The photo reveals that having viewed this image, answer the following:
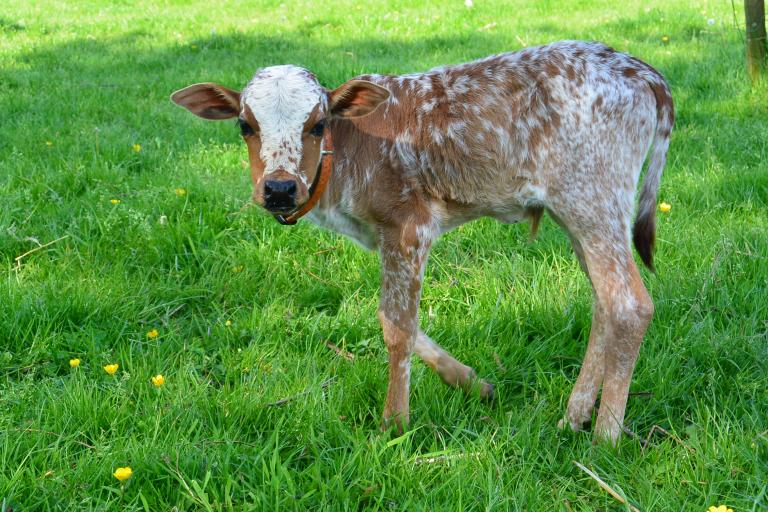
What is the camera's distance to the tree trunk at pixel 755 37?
7.02 meters

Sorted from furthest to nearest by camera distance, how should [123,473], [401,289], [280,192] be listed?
1. [401,289]
2. [280,192]
3. [123,473]

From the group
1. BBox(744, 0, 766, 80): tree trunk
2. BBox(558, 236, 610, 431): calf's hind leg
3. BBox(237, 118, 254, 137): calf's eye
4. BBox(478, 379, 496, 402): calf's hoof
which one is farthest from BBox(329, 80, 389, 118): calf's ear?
BBox(744, 0, 766, 80): tree trunk

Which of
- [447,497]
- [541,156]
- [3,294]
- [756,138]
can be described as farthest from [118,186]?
[756,138]

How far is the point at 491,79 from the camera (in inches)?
153

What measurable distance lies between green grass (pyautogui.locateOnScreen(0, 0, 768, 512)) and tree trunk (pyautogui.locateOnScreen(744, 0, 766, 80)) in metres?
0.19

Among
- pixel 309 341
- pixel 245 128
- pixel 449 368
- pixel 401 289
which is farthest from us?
pixel 309 341

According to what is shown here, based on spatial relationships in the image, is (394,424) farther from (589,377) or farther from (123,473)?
(123,473)

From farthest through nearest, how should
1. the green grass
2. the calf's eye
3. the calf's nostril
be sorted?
the calf's eye
the calf's nostril
the green grass

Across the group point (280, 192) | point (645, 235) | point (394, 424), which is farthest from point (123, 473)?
point (645, 235)

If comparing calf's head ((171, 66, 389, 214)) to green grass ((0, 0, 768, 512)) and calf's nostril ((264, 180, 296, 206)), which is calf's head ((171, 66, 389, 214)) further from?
green grass ((0, 0, 768, 512))

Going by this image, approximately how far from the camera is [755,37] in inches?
282

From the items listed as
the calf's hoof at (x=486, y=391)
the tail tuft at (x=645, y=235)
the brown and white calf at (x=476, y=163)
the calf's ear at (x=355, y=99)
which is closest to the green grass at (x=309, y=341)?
the calf's hoof at (x=486, y=391)

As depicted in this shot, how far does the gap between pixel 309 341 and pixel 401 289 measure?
716mm

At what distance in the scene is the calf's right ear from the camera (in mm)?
3791
